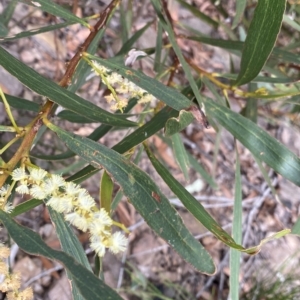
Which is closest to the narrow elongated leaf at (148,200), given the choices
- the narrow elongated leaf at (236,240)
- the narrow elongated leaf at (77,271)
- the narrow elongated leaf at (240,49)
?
the narrow elongated leaf at (77,271)

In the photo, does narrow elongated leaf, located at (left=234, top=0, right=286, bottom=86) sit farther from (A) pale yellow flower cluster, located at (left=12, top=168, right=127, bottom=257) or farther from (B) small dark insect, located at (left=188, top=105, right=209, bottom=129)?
(A) pale yellow flower cluster, located at (left=12, top=168, right=127, bottom=257)

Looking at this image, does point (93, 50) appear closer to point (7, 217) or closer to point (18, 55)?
point (7, 217)

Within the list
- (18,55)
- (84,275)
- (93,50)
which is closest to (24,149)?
(84,275)

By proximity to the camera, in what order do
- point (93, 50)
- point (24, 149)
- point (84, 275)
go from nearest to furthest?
1. point (84, 275)
2. point (24, 149)
3. point (93, 50)

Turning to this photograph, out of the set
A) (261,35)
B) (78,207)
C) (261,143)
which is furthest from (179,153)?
(78,207)

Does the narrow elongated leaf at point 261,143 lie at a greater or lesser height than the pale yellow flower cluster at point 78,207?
greater

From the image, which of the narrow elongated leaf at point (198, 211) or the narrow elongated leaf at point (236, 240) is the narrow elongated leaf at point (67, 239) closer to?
the narrow elongated leaf at point (198, 211)

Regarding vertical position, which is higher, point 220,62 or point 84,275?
point 220,62
